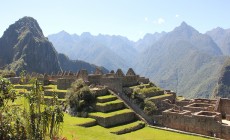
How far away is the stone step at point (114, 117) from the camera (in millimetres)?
32281

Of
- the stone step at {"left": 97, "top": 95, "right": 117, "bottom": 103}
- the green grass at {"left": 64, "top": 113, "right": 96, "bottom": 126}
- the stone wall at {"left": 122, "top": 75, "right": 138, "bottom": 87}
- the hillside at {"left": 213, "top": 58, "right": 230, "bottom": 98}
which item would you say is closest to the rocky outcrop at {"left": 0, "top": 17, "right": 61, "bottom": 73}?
the hillside at {"left": 213, "top": 58, "right": 230, "bottom": 98}

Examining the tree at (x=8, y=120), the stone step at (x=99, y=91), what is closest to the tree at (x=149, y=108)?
the stone step at (x=99, y=91)

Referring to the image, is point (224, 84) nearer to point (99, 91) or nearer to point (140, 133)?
point (99, 91)

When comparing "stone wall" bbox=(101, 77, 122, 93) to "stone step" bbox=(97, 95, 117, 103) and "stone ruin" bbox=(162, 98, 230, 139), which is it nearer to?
"stone step" bbox=(97, 95, 117, 103)

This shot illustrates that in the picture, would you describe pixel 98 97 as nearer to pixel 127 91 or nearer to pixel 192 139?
pixel 127 91

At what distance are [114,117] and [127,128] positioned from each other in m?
1.83

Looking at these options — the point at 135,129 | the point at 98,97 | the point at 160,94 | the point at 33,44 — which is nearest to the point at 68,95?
the point at 98,97

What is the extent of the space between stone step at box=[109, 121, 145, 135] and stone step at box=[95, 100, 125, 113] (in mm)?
2650

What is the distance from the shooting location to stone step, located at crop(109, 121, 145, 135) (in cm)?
3117

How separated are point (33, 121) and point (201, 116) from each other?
793 inches

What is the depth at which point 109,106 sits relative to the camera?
1373 inches

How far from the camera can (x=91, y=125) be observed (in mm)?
32062

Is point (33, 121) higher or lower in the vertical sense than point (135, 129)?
higher

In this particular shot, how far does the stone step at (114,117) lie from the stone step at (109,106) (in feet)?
2.28
